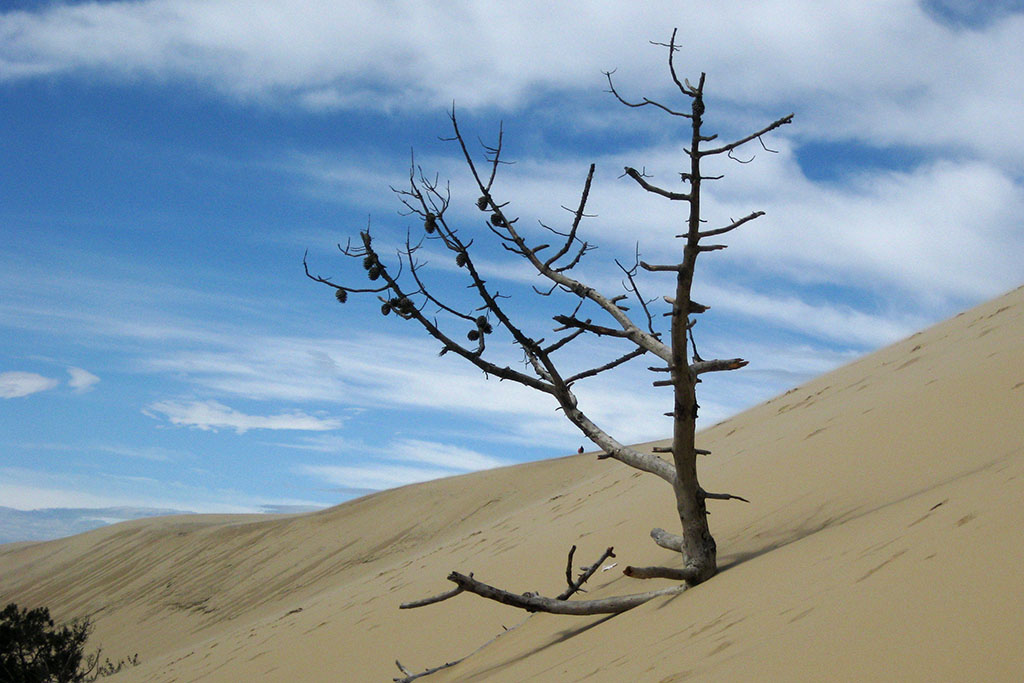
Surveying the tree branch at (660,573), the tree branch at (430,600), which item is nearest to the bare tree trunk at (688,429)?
the tree branch at (660,573)

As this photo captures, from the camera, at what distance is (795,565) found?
12.0 ft

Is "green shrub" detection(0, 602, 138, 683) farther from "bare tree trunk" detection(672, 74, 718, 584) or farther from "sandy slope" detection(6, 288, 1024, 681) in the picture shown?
"bare tree trunk" detection(672, 74, 718, 584)

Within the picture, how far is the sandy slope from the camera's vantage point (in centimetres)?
248

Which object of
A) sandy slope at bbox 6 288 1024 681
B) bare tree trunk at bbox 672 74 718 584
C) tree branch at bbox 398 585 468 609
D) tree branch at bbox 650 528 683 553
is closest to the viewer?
sandy slope at bbox 6 288 1024 681

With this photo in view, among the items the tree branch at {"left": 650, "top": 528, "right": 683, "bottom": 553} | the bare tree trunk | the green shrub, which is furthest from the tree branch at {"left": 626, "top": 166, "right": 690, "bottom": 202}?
the green shrub

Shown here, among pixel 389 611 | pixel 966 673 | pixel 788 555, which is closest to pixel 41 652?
pixel 389 611

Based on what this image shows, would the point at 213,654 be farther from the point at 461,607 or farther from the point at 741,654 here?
the point at 741,654

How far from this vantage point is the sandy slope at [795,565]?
97.8 inches

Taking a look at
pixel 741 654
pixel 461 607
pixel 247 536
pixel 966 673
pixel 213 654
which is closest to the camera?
pixel 966 673

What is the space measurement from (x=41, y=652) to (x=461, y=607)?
8.37 metres

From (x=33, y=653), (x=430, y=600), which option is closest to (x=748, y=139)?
(x=430, y=600)

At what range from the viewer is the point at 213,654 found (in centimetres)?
1001

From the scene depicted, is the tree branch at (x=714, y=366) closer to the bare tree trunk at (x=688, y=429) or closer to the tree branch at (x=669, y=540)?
the bare tree trunk at (x=688, y=429)

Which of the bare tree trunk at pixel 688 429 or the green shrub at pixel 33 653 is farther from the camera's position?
the green shrub at pixel 33 653
